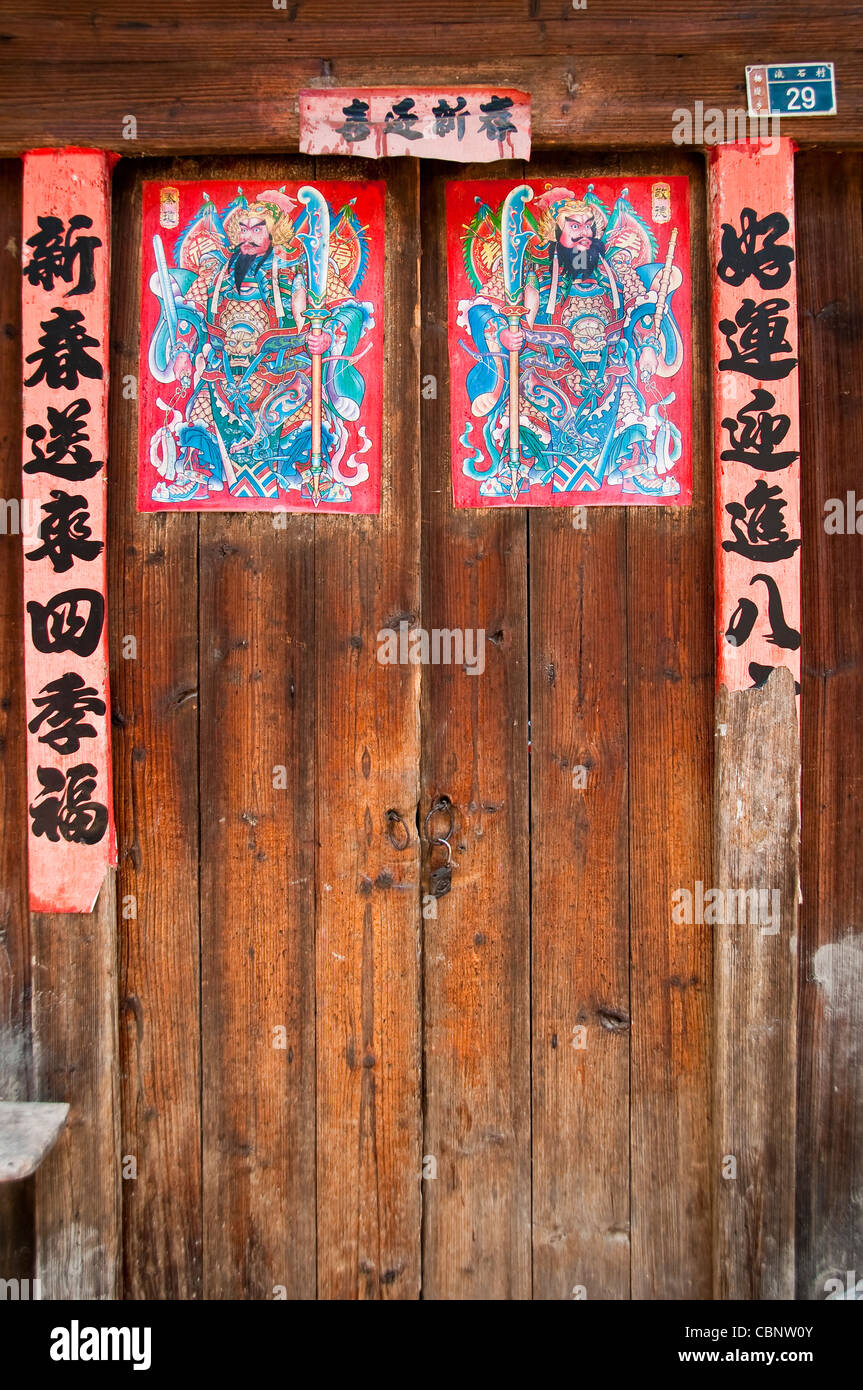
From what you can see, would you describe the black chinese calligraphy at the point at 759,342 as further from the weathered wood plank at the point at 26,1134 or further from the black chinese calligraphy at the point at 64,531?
the weathered wood plank at the point at 26,1134

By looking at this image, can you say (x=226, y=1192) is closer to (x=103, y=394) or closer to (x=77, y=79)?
(x=103, y=394)

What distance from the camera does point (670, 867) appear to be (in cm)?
198

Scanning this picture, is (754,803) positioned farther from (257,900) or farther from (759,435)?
(257,900)

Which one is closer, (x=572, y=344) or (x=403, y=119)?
(x=403, y=119)

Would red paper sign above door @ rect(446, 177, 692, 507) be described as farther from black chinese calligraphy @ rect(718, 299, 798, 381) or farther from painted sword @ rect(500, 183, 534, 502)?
black chinese calligraphy @ rect(718, 299, 798, 381)

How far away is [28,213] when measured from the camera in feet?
6.13

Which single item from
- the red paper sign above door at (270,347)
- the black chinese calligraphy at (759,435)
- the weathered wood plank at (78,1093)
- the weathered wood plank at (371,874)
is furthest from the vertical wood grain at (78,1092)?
the black chinese calligraphy at (759,435)

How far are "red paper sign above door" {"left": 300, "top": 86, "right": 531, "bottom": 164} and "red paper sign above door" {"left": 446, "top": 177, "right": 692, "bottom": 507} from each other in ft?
0.46

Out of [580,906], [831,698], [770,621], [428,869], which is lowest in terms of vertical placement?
[580,906]

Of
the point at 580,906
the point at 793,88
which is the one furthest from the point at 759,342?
the point at 580,906

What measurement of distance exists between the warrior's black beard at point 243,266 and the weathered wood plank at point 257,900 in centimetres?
21

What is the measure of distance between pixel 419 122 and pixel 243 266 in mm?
538

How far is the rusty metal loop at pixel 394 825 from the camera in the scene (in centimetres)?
195

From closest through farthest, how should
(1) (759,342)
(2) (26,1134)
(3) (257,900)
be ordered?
(2) (26,1134)
(1) (759,342)
(3) (257,900)
